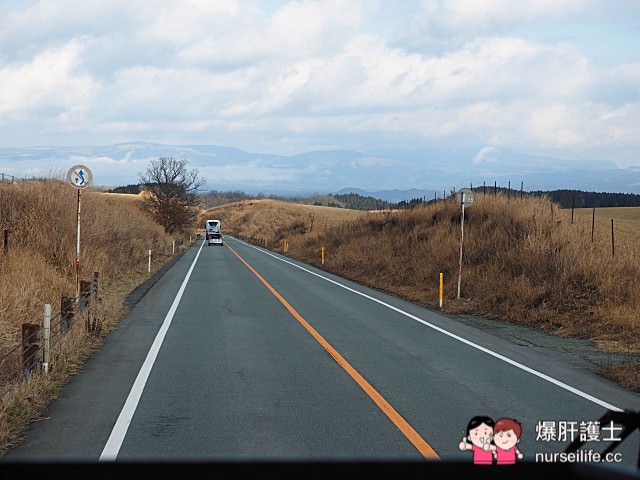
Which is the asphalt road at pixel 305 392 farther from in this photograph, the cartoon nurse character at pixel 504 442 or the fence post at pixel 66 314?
the cartoon nurse character at pixel 504 442

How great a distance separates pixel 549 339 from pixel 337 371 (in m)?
5.71

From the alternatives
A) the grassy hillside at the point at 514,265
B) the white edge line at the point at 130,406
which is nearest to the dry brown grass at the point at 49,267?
the white edge line at the point at 130,406

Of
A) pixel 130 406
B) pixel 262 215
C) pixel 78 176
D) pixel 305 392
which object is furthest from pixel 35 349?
pixel 262 215

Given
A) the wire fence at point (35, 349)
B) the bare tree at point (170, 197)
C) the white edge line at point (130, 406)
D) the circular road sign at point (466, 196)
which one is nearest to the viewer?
the white edge line at point (130, 406)

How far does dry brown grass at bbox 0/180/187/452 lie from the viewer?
7.50m

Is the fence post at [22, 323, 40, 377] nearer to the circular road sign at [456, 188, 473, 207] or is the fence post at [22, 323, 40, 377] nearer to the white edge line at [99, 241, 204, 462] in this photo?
the white edge line at [99, 241, 204, 462]

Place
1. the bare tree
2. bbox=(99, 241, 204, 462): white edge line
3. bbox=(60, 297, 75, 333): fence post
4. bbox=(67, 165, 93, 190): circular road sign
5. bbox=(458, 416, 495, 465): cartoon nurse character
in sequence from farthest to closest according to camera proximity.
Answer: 1. the bare tree
2. bbox=(67, 165, 93, 190): circular road sign
3. bbox=(60, 297, 75, 333): fence post
4. bbox=(99, 241, 204, 462): white edge line
5. bbox=(458, 416, 495, 465): cartoon nurse character

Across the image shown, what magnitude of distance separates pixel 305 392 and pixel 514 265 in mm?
12602

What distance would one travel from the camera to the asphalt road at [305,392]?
5723mm

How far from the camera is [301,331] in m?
12.7

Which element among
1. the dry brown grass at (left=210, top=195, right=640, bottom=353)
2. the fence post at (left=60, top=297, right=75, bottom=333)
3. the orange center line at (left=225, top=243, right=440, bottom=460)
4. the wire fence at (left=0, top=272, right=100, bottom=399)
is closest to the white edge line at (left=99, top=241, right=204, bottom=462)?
the wire fence at (left=0, top=272, right=100, bottom=399)

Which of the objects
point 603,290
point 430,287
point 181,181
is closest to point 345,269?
point 430,287

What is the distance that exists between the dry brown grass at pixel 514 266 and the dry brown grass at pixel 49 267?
30.4 feet

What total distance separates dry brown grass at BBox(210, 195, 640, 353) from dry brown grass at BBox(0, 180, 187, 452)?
926 centimetres
